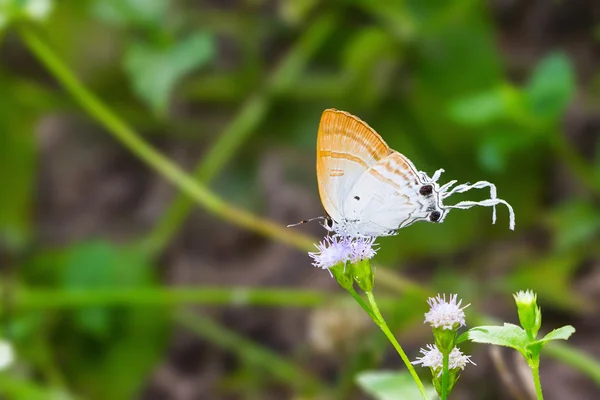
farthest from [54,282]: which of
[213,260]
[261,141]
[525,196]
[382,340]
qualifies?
[525,196]

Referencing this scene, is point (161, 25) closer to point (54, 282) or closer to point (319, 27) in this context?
point (319, 27)

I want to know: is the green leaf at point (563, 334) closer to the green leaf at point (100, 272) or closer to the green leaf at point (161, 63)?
the green leaf at point (161, 63)

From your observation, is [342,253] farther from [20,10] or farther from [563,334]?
[20,10]

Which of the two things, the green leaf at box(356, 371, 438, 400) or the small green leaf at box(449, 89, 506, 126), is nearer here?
the green leaf at box(356, 371, 438, 400)

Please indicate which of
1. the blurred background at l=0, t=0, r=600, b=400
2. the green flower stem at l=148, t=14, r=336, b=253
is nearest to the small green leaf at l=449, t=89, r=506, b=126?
the blurred background at l=0, t=0, r=600, b=400

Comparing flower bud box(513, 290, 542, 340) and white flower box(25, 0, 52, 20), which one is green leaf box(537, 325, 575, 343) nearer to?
flower bud box(513, 290, 542, 340)
